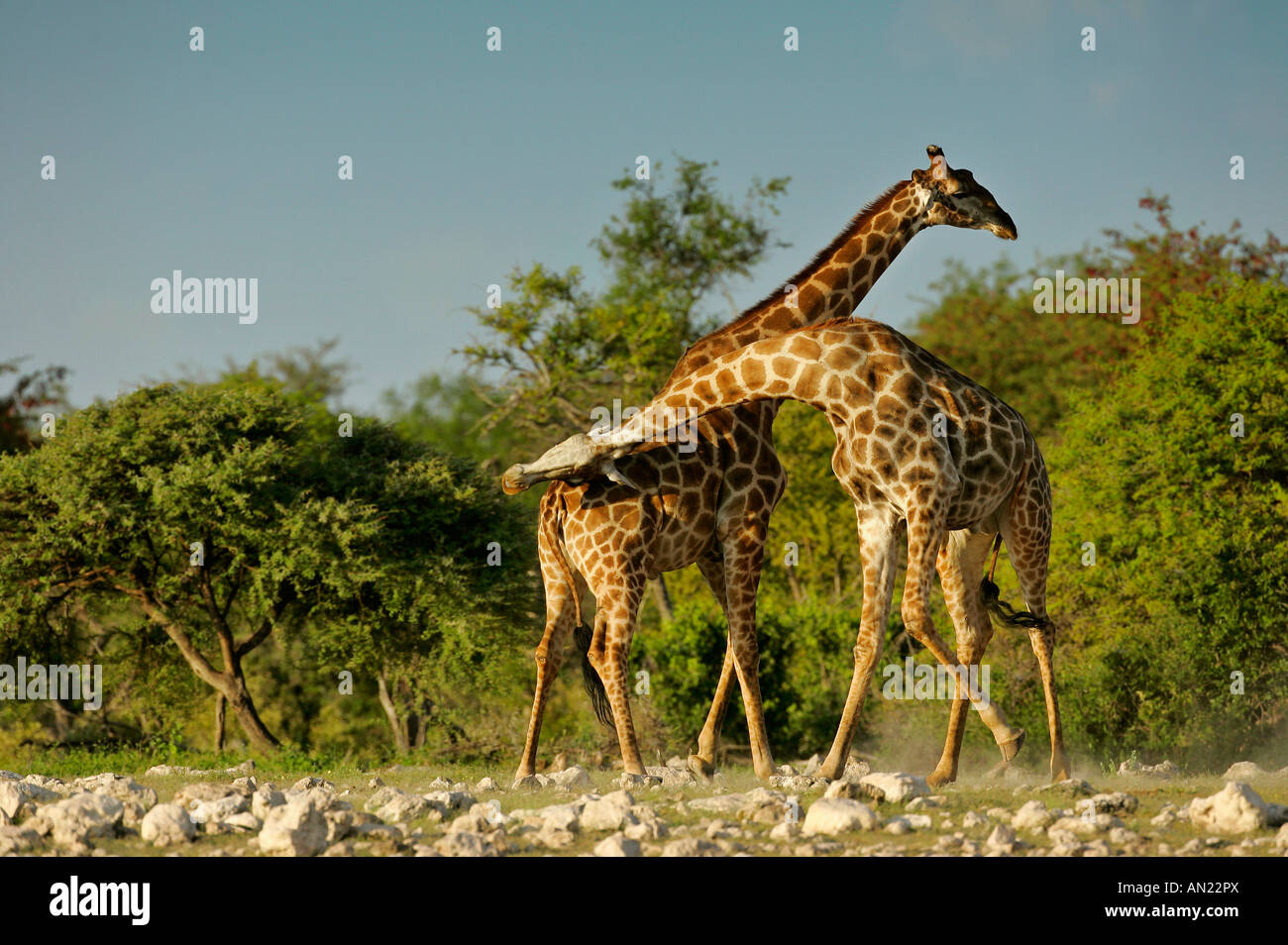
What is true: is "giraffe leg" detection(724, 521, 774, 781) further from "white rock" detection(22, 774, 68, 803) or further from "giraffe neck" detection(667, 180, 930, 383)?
"white rock" detection(22, 774, 68, 803)

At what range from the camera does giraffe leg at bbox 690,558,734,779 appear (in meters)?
10.7

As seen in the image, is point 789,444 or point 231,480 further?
point 789,444

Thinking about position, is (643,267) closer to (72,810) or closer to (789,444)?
(789,444)

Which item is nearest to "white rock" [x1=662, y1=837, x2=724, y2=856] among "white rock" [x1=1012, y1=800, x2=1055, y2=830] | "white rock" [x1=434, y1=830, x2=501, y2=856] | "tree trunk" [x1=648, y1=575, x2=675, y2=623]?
"white rock" [x1=434, y1=830, x2=501, y2=856]

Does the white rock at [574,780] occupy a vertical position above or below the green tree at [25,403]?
below

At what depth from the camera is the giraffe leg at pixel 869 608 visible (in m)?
9.26

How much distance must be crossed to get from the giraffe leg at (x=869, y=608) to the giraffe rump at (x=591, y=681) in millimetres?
2075

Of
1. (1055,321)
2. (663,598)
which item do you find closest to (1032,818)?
(663,598)

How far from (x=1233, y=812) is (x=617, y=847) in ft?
11.4

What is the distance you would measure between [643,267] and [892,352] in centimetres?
2148

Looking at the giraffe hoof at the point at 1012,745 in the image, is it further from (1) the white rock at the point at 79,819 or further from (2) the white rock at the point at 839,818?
(1) the white rock at the point at 79,819

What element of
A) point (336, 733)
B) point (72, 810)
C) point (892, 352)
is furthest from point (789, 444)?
point (72, 810)

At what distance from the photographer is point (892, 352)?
9555 millimetres

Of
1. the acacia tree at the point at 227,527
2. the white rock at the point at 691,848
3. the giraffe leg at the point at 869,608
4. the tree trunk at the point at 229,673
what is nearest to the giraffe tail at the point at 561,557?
the giraffe leg at the point at 869,608
